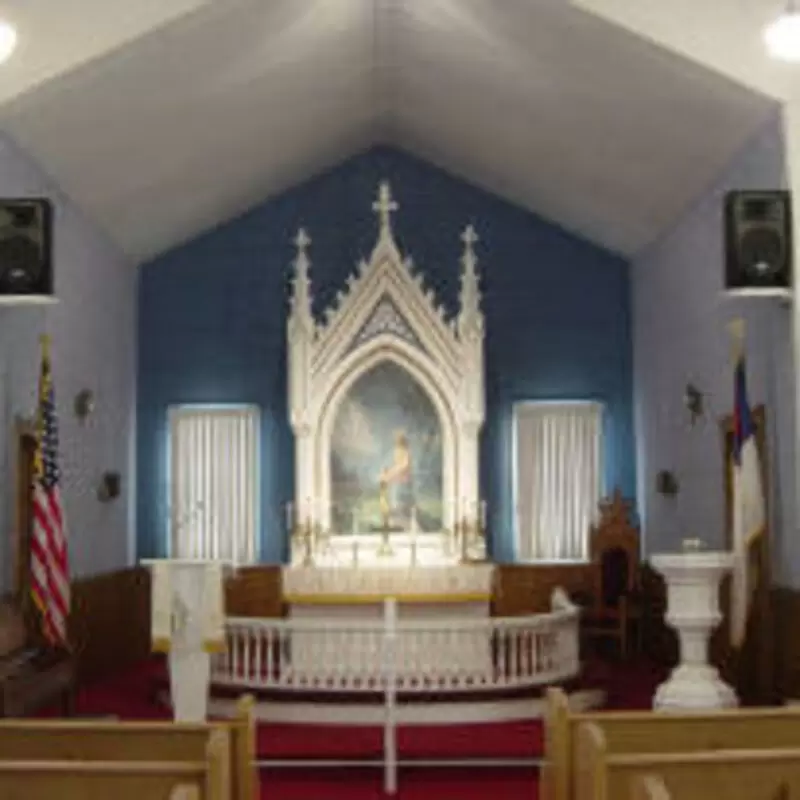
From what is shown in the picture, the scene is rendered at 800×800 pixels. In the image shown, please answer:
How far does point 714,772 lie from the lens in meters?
3.80

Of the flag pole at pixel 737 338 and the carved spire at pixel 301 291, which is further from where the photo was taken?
the carved spire at pixel 301 291

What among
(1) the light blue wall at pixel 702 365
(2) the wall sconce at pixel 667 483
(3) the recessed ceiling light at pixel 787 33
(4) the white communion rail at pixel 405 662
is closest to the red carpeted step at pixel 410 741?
(4) the white communion rail at pixel 405 662

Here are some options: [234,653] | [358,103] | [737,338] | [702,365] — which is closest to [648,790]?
[737,338]

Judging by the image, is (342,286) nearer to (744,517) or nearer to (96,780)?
(744,517)

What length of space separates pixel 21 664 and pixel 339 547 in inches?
172

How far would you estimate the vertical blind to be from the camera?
12.6 m

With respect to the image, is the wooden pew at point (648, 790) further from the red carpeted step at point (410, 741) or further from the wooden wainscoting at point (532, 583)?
the wooden wainscoting at point (532, 583)

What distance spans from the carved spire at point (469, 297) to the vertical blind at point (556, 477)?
1.20 metres

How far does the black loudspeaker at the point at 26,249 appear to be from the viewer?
775cm

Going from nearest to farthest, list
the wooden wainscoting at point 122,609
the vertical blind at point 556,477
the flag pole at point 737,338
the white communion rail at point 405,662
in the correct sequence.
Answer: the white communion rail at point 405,662
the flag pole at point 737,338
the wooden wainscoting at point 122,609
the vertical blind at point 556,477

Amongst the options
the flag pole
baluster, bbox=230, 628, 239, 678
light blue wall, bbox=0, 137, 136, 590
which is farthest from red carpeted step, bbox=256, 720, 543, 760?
the flag pole

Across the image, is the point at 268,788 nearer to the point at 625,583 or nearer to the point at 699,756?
the point at 699,756

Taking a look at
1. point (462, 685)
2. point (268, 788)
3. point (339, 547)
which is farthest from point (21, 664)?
point (339, 547)

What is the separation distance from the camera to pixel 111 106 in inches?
362
